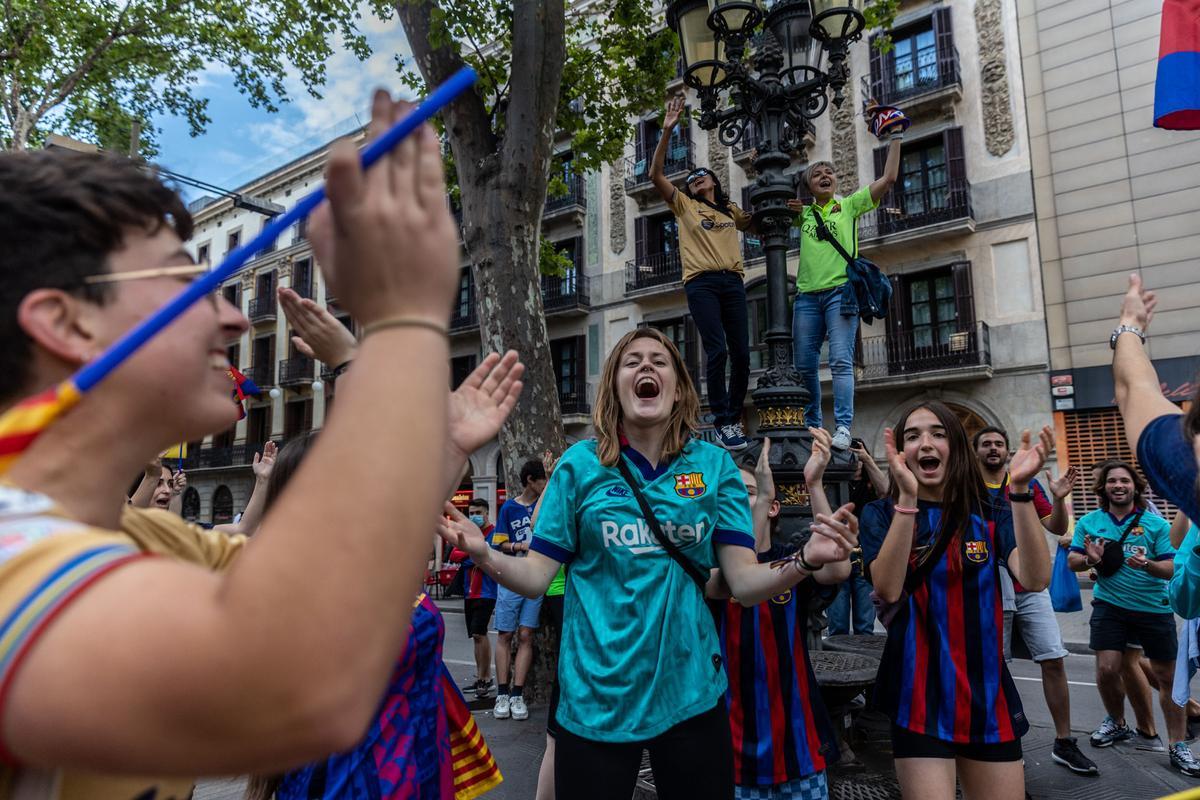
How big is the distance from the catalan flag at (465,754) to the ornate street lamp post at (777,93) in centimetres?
251

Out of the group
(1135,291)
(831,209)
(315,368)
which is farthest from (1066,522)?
(315,368)

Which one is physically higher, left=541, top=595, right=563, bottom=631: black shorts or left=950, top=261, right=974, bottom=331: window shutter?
left=950, top=261, right=974, bottom=331: window shutter

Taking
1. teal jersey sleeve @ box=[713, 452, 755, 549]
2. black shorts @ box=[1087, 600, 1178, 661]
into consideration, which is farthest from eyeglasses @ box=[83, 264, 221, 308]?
black shorts @ box=[1087, 600, 1178, 661]

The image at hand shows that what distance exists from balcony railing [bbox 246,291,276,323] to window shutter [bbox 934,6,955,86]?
26622mm

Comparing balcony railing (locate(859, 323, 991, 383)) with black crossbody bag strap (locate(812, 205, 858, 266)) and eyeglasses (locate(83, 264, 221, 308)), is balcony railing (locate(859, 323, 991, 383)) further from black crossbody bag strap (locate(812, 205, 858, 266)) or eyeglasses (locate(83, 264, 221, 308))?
eyeglasses (locate(83, 264, 221, 308))

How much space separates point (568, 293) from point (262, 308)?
56.5 ft

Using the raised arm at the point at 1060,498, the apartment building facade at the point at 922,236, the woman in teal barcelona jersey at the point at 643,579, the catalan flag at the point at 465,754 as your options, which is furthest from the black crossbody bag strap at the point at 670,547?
the apartment building facade at the point at 922,236

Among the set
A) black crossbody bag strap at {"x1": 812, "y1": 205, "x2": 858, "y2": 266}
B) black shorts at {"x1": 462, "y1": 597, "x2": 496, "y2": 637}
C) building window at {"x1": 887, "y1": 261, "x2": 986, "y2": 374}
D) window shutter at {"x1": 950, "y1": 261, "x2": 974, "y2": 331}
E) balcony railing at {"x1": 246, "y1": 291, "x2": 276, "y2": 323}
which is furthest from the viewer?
balcony railing at {"x1": 246, "y1": 291, "x2": 276, "y2": 323}

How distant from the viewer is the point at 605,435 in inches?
107

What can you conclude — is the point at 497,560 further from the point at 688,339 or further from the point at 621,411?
the point at 688,339

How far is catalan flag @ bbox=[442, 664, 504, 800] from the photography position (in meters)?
2.77

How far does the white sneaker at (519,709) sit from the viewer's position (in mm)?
6008

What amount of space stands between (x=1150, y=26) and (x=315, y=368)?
88.9 ft

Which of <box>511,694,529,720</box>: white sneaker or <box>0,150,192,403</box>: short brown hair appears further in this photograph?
<box>511,694,529,720</box>: white sneaker
